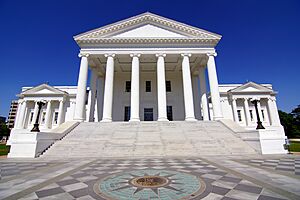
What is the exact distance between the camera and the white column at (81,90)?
20.5m

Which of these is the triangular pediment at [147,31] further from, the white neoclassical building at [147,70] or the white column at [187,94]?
the white column at [187,94]

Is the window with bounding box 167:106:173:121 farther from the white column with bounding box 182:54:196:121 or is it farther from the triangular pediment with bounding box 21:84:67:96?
the triangular pediment with bounding box 21:84:67:96

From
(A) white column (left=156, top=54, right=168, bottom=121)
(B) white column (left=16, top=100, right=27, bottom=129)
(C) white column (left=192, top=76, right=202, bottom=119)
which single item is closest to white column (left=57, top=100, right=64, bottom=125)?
(B) white column (left=16, top=100, right=27, bottom=129)

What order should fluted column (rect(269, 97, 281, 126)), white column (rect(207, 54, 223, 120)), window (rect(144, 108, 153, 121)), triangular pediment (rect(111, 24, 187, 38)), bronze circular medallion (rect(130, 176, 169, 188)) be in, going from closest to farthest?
1. bronze circular medallion (rect(130, 176, 169, 188))
2. white column (rect(207, 54, 223, 120))
3. triangular pediment (rect(111, 24, 187, 38))
4. window (rect(144, 108, 153, 121))
5. fluted column (rect(269, 97, 281, 126))

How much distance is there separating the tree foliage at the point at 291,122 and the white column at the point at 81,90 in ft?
258

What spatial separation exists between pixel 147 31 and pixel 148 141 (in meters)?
18.7

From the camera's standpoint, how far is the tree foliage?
6144 centimetres

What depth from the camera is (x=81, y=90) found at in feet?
70.4

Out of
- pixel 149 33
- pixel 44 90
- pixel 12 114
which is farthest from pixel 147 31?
pixel 12 114

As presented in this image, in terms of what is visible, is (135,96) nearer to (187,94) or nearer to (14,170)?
(187,94)

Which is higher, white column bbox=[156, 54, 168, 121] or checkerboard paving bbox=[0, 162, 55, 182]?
white column bbox=[156, 54, 168, 121]

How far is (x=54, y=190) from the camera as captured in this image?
14.0ft

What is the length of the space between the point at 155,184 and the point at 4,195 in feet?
13.2

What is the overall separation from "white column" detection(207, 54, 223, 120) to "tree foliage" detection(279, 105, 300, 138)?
2499 inches
